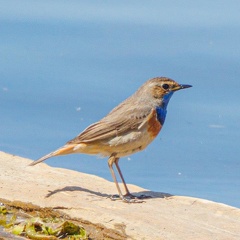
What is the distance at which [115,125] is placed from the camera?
1005cm

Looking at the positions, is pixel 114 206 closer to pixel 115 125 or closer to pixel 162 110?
pixel 115 125

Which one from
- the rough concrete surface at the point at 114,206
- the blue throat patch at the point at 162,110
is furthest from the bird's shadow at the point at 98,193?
the blue throat patch at the point at 162,110

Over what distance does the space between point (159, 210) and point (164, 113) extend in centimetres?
144

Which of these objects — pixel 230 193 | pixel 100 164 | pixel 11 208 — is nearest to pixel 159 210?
pixel 11 208

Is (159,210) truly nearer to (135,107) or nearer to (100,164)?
(135,107)

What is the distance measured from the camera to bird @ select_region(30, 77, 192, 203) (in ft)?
32.6

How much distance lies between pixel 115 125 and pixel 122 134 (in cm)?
11

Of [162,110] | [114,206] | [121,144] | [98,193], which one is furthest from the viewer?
[162,110]

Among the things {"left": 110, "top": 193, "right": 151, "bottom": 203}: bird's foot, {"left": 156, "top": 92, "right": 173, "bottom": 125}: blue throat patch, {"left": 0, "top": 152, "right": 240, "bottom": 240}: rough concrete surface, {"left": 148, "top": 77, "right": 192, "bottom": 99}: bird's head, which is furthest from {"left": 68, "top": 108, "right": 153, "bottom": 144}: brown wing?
{"left": 110, "top": 193, "right": 151, "bottom": 203}: bird's foot

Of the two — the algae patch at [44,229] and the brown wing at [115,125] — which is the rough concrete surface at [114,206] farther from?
the brown wing at [115,125]

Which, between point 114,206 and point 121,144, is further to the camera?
point 121,144

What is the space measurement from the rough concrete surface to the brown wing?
46 centimetres

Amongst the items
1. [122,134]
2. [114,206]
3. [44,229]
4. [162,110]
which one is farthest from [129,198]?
[44,229]

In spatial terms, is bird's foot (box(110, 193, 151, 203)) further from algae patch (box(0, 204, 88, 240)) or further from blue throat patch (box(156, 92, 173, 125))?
algae patch (box(0, 204, 88, 240))
